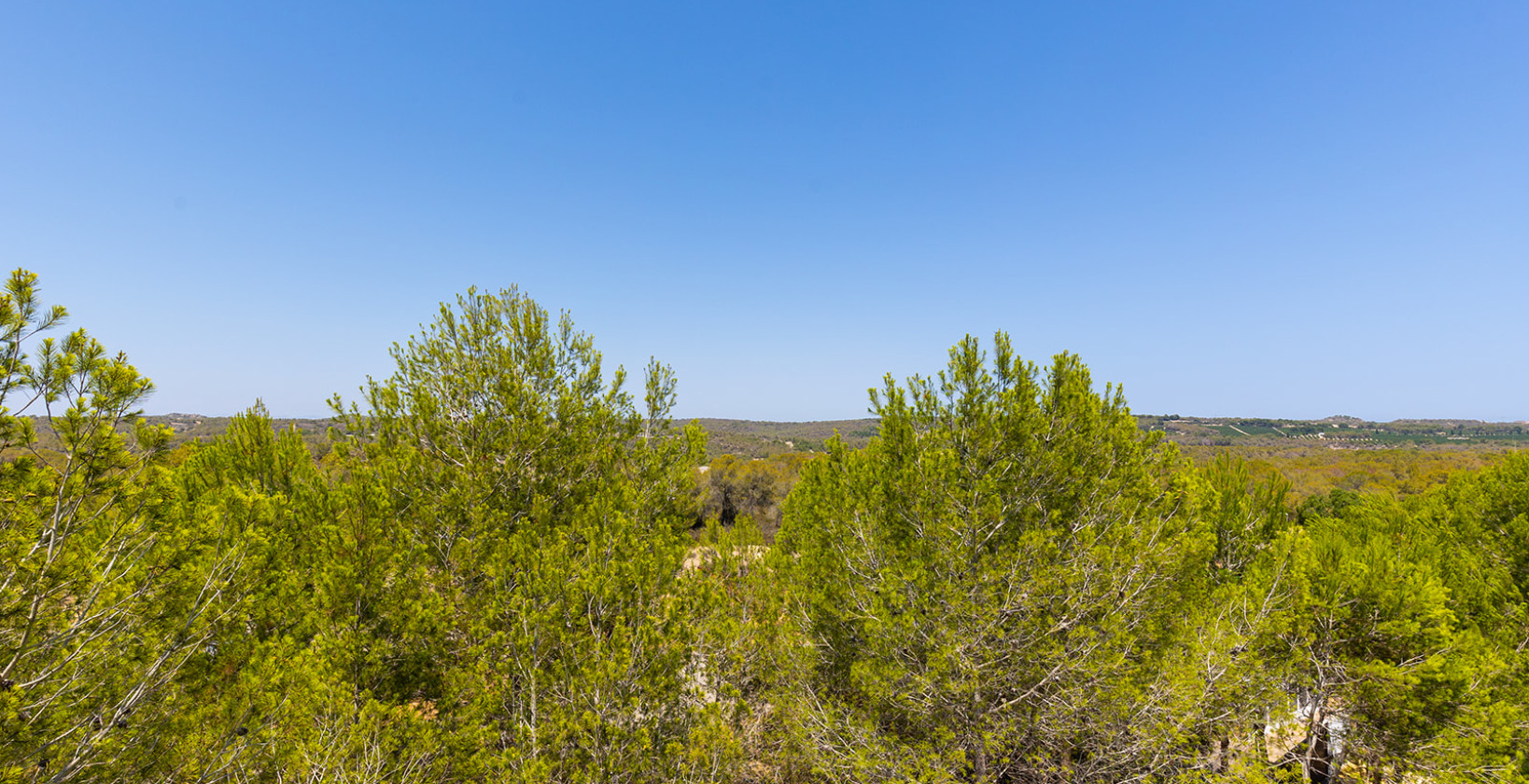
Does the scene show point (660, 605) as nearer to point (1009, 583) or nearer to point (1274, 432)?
point (1009, 583)

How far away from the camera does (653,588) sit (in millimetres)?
6875

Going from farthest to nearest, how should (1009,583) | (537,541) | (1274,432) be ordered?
(1274,432), (537,541), (1009,583)

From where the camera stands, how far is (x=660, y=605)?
6.92 metres

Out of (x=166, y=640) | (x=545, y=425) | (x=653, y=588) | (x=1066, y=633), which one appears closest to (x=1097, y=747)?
(x=1066, y=633)

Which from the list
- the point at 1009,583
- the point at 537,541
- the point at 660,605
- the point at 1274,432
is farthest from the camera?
the point at 1274,432

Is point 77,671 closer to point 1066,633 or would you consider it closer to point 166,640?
point 166,640

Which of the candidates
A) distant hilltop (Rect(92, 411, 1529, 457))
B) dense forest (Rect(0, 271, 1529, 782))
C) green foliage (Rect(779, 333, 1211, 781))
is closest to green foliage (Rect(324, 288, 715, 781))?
dense forest (Rect(0, 271, 1529, 782))

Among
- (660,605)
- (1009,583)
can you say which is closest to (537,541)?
(660,605)

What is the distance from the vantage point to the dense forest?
182 inches

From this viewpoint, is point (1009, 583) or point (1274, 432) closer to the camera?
point (1009, 583)

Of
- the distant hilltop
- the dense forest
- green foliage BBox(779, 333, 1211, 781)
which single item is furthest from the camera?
the distant hilltop

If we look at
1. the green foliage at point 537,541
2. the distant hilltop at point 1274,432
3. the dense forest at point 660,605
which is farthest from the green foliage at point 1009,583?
the distant hilltop at point 1274,432

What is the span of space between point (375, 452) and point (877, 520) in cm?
913

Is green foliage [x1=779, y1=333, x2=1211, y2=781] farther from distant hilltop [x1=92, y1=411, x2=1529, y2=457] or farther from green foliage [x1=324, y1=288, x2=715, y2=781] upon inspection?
distant hilltop [x1=92, y1=411, x2=1529, y2=457]
